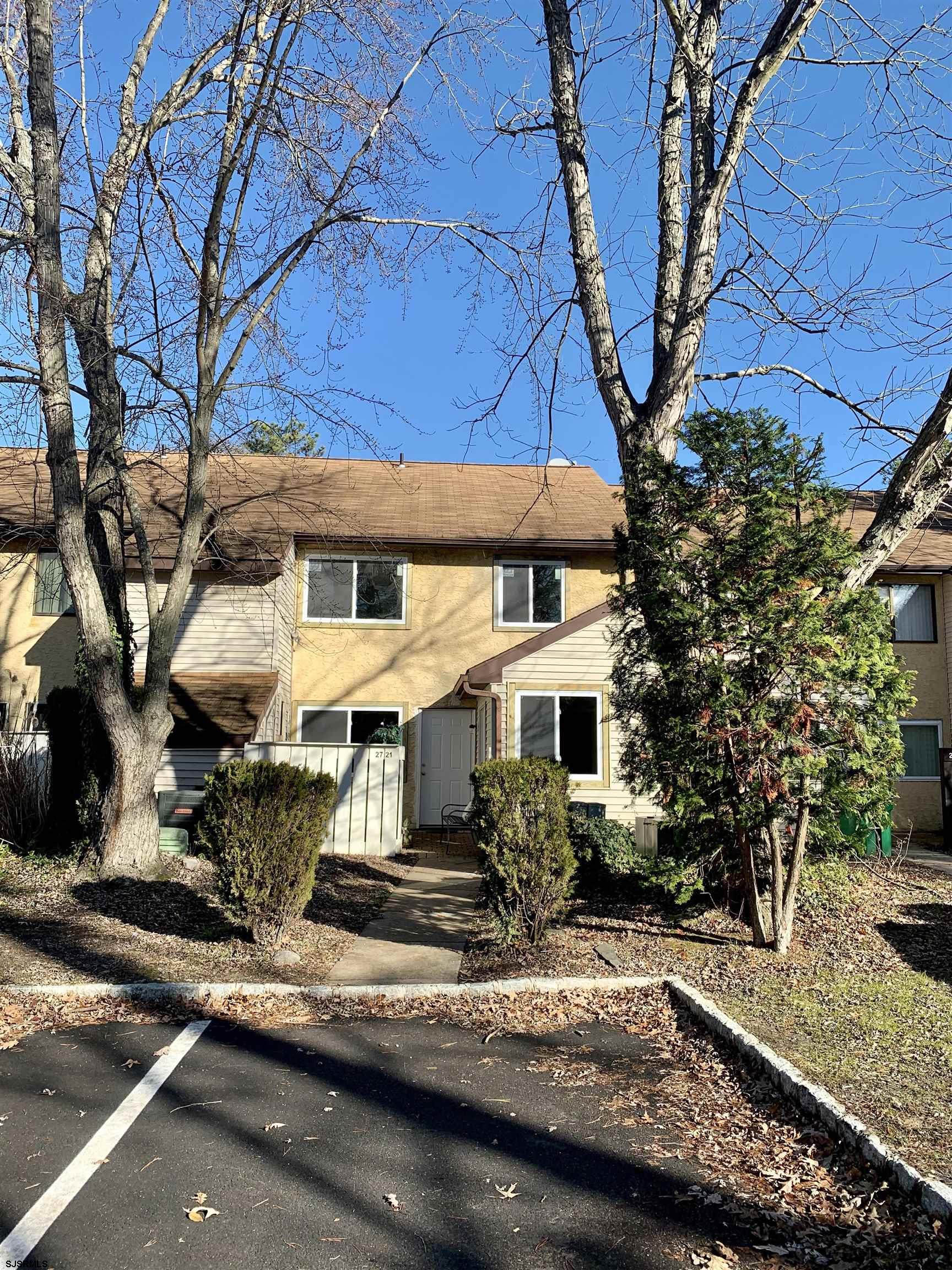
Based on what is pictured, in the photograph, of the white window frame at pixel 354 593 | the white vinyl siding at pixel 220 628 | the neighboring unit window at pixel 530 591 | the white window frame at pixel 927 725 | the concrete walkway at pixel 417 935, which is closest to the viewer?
the concrete walkway at pixel 417 935

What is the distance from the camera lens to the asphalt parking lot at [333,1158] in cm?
321

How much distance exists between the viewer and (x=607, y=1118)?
14.5ft

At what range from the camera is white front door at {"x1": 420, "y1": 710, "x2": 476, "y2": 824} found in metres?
17.3

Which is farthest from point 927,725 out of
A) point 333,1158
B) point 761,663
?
point 333,1158

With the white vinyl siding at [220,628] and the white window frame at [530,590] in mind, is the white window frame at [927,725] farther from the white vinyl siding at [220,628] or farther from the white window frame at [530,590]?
the white vinyl siding at [220,628]

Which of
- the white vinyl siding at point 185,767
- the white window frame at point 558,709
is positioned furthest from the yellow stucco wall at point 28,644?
the white window frame at point 558,709

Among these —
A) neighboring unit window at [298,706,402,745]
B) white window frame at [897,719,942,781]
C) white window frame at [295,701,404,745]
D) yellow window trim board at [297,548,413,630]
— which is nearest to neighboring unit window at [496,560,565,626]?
yellow window trim board at [297,548,413,630]

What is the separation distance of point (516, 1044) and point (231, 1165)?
2.28 metres

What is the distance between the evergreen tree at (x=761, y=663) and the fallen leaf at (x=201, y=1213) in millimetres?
4598

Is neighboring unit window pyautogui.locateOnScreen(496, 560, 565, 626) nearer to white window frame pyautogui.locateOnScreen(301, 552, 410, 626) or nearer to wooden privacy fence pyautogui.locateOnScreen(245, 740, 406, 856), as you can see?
white window frame pyautogui.locateOnScreen(301, 552, 410, 626)

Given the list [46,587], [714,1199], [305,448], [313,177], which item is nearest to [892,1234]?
[714,1199]

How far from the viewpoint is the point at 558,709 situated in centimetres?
1487

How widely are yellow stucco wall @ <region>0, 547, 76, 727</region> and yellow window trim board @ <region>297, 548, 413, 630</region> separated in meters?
4.27

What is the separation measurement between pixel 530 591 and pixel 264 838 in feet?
36.4
